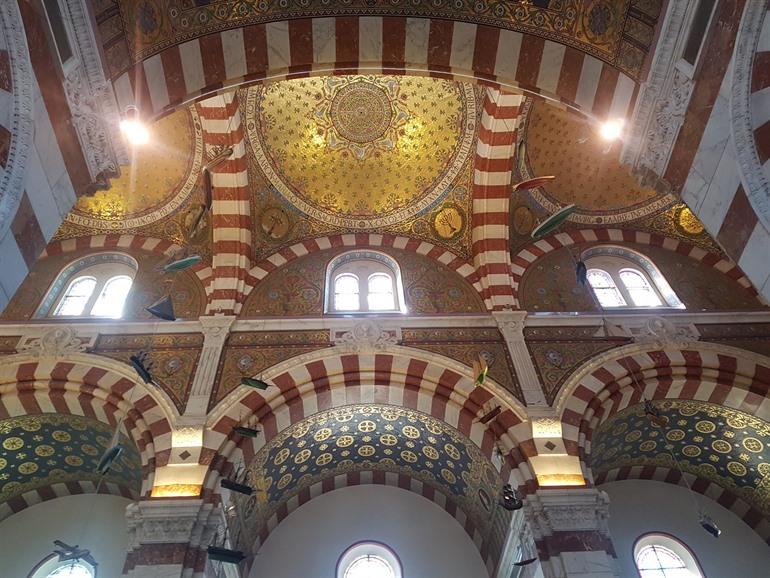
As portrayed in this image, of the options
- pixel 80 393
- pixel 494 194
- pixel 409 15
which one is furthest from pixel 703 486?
pixel 80 393

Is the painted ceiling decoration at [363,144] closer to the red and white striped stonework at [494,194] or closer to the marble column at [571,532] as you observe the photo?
the red and white striped stonework at [494,194]

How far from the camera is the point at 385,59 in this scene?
597 cm

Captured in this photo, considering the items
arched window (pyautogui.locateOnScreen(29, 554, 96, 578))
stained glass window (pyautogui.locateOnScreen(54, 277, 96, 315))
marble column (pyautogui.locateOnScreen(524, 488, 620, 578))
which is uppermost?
stained glass window (pyautogui.locateOnScreen(54, 277, 96, 315))

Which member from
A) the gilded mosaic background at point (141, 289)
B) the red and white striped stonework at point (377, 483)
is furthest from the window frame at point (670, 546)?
the gilded mosaic background at point (141, 289)

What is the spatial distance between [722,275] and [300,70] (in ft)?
27.1

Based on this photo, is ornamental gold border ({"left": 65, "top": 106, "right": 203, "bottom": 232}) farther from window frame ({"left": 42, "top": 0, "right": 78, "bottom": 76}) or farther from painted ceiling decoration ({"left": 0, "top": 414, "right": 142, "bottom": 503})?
window frame ({"left": 42, "top": 0, "right": 78, "bottom": 76})

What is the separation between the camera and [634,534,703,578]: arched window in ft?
26.7

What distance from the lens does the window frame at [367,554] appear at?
330 inches

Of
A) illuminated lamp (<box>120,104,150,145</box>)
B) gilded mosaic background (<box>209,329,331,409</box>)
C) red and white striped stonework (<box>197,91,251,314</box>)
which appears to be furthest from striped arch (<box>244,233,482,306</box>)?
illuminated lamp (<box>120,104,150,145</box>)

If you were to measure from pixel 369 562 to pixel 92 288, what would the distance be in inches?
258

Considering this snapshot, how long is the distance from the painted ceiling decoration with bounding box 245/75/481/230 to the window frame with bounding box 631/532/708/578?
599cm

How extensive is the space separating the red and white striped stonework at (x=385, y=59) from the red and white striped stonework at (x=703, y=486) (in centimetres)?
637

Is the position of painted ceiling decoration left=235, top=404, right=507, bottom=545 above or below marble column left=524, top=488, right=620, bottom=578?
above

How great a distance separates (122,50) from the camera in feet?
16.2
